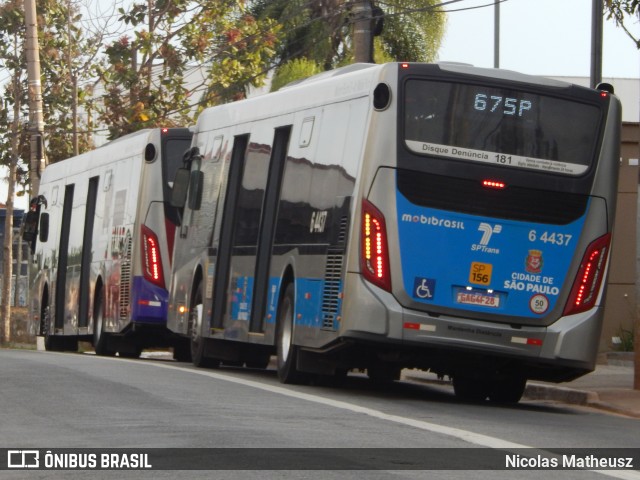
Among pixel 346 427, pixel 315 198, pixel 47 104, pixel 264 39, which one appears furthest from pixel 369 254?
pixel 47 104

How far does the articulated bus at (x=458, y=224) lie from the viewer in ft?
47.8

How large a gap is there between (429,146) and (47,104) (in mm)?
28217

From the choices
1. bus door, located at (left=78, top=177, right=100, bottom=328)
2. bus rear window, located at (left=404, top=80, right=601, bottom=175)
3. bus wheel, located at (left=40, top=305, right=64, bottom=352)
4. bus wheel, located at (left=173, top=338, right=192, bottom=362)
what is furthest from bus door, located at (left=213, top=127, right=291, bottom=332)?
bus wheel, located at (left=40, top=305, right=64, bottom=352)

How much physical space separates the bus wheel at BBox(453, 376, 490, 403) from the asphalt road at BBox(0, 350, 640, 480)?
435 mm

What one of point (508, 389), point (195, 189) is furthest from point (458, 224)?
point (195, 189)

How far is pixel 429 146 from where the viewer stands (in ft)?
47.9

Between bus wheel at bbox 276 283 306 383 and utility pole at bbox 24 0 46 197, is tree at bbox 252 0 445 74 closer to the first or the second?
utility pole at bbox 24 0 46 197

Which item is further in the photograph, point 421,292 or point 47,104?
point 47,104

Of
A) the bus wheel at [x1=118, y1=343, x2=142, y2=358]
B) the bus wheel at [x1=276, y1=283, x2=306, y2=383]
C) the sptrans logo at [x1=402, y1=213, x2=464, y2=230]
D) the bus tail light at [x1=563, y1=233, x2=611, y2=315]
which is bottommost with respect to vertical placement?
the bus wheel at [x1=118, y1=343, x2=142, y2=358]

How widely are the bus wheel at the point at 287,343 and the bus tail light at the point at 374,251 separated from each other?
195cm

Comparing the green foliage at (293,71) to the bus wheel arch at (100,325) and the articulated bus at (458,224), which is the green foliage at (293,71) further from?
the articulated bus at (458,224)

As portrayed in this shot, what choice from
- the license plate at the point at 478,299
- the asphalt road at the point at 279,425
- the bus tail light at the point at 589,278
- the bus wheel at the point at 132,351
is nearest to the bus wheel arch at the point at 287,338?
the asphalt road at the point at 279,425

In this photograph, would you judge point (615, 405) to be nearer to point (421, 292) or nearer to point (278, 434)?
point (421, 292)

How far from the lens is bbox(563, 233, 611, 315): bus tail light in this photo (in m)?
15.1
